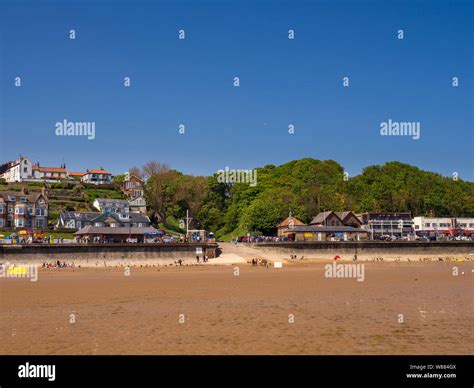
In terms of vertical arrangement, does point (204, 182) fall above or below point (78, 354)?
above

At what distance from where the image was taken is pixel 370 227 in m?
97.6

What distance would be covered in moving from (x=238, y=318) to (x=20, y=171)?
406 ft

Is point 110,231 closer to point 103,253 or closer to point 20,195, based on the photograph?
point 103,253

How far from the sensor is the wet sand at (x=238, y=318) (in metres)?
16.2

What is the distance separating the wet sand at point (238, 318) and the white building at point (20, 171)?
103 metres

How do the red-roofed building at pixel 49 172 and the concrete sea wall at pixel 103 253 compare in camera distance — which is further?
the red-roofed building at pixel 49 172

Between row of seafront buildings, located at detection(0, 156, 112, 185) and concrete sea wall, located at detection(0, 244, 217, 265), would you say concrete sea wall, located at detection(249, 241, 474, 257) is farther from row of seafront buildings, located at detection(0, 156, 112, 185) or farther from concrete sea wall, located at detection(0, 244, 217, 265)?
row of seafront buildings, located at detection(0, 156, 112, 185)

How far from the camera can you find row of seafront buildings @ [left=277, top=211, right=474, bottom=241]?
7862cm

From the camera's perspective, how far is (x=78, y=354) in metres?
15.2

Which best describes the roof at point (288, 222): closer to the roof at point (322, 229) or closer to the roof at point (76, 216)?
the roof at point (322, 229)

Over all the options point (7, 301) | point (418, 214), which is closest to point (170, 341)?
point (7, 301)

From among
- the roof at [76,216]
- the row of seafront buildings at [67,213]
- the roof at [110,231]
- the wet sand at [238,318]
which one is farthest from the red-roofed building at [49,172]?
the wet sand at [238,318]
